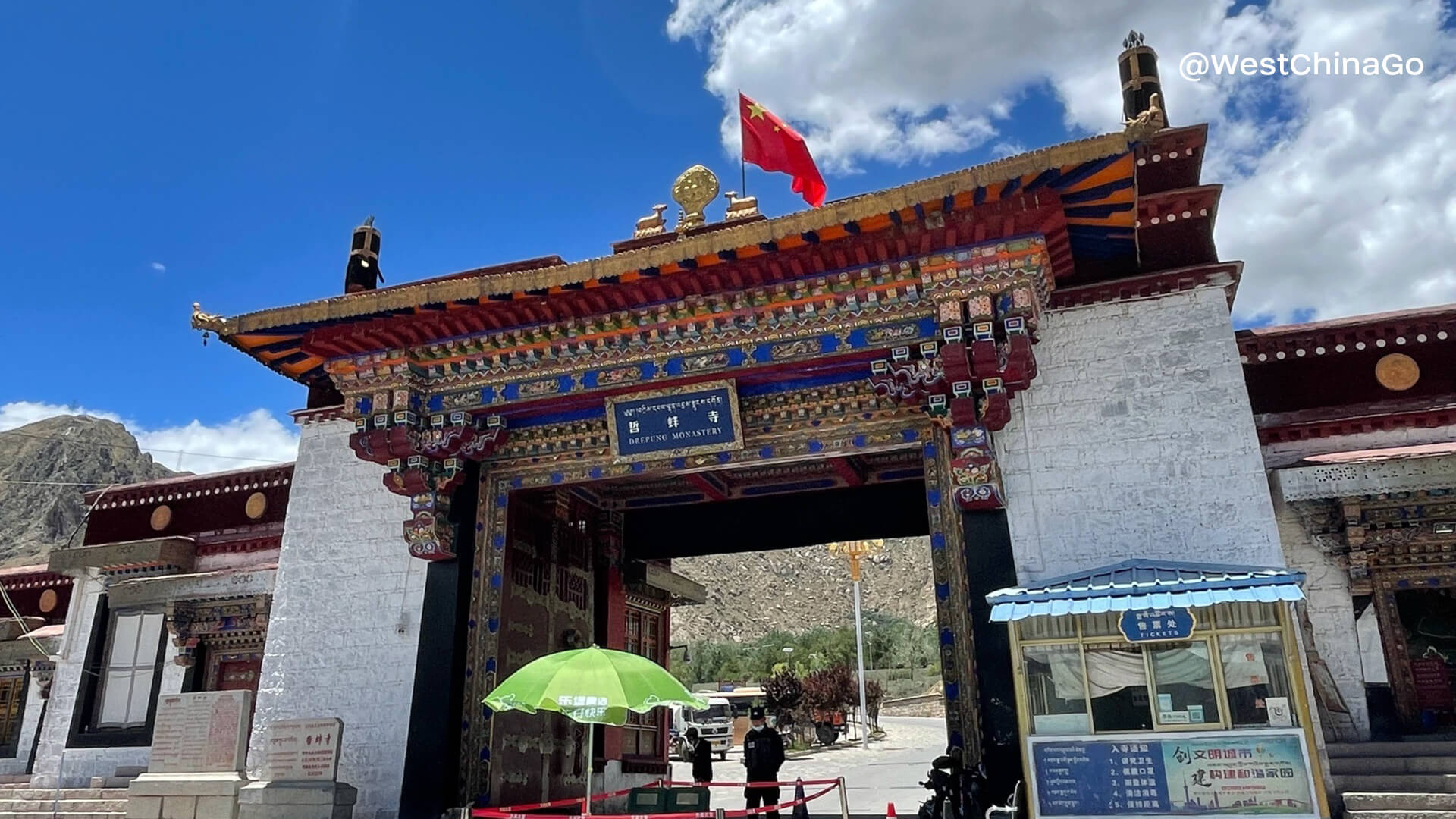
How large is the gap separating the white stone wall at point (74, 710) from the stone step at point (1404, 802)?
13054 millimetres

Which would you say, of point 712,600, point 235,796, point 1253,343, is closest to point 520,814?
point 235,796

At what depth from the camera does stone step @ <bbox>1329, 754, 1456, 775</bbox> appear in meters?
7.39

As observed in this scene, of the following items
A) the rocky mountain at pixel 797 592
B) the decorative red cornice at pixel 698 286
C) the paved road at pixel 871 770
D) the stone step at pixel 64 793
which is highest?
the rocky mountain at pixel 797 592

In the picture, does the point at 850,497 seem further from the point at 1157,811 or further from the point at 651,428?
the point at 1157,811

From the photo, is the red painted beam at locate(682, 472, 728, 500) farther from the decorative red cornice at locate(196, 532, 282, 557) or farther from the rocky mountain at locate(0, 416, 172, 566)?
the rocky mountain at locate(0, 416, 172, 566)

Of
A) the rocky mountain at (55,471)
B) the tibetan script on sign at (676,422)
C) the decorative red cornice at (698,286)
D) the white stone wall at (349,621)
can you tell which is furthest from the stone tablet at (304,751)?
the rocky mountain at (55,471)

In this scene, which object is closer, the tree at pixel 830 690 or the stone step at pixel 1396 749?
the stone step at pixel 1396 749

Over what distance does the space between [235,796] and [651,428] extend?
5.25 m

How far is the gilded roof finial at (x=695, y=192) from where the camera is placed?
10.5m

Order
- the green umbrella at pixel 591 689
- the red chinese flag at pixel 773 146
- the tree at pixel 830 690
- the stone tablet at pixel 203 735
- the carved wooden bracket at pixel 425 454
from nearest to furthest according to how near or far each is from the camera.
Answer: the green umbrella at pixel 591 689 → the stone tablet at pixel 203 735 → the carved wooden bracket at pixel 425 454 → the red chinese flag at pixel 773 146 → the tree at pixel 830 690

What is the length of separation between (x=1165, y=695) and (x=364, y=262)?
1021 centimetres

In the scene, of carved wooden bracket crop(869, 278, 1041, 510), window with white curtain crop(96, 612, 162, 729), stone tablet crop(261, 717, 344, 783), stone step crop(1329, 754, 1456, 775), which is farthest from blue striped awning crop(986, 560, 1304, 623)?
window with white curtain crop(96, 612, 162, 729)

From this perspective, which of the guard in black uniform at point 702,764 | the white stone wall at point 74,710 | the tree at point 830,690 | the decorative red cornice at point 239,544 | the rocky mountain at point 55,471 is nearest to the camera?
the guard in black uniform at point 702,764

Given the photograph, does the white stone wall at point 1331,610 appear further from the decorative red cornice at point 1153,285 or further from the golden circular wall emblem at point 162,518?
the golden circular wall emblem at point 162,518
